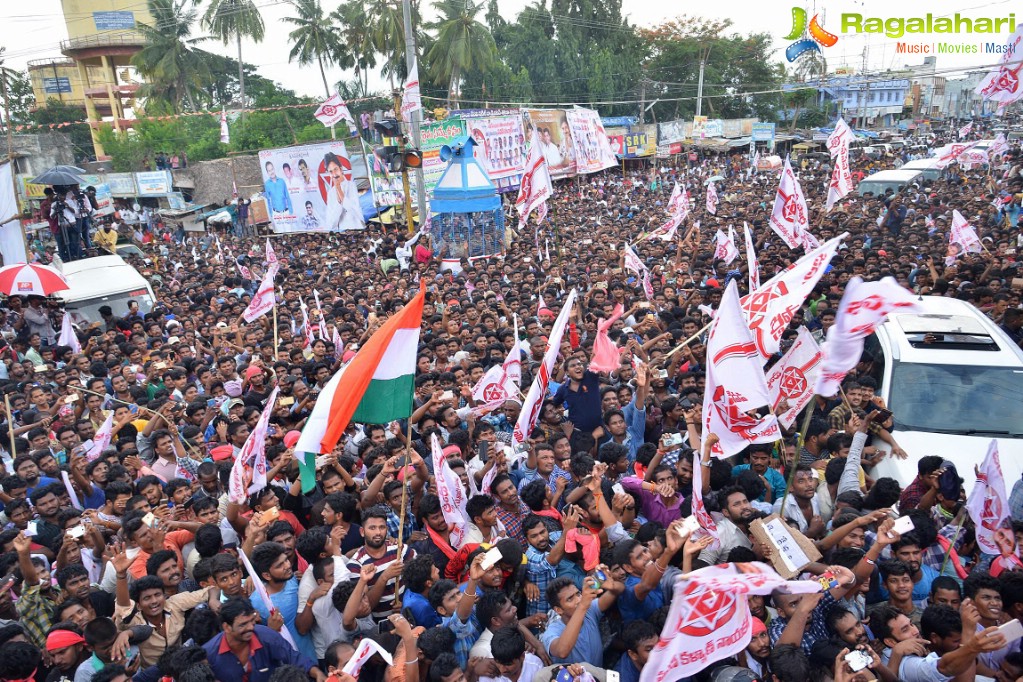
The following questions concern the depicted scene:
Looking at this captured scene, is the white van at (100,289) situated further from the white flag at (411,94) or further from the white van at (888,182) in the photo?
the white van at (888,182)

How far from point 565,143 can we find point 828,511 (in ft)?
97.7

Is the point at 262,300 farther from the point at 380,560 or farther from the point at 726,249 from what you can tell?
the point at 726,249

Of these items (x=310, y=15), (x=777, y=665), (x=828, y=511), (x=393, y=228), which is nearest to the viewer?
(x=777, y=665)

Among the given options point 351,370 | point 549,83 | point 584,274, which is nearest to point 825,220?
point 584,274

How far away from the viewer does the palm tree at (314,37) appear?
4497 centimetres

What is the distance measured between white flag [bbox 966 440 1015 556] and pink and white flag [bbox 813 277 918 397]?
3.43 ft

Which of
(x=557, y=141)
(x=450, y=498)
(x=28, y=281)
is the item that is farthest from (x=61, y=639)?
(x=557, y=141)

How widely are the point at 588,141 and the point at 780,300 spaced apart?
1208 inches

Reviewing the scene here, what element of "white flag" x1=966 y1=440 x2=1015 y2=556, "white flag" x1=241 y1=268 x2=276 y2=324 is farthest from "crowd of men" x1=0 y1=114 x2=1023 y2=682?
"white flag" x1=241 y1=268 x2=276 y2=324

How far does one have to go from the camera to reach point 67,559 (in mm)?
4961

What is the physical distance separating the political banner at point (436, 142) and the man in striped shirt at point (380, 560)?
66.6 feet

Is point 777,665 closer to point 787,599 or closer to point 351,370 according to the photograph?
point 787,599

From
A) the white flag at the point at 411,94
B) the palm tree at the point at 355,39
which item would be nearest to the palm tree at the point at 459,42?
the palm tree at the point at 355,39

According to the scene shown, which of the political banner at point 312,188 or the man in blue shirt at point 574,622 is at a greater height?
the political banner at point 312,188
